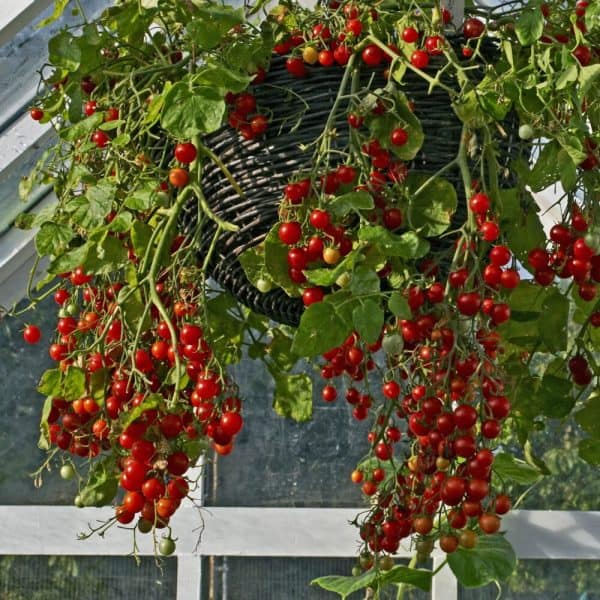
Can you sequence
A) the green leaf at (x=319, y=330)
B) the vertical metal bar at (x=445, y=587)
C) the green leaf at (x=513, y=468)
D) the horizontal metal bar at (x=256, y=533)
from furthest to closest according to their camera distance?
1. the vertical metal bar at (x=445, y=587)
2. the horizontal metal bar at (x=256, y=533)
3. the green leaf at (x=513, y=468)
4. the green leaf at (x=319, y=330)

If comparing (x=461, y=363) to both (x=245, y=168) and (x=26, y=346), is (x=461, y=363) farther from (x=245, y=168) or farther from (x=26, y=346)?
(x=26, y=346)

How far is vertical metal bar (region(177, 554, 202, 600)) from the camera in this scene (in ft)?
8.58

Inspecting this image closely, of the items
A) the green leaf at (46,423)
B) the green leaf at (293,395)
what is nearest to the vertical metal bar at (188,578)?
the green leaf at (293,395)

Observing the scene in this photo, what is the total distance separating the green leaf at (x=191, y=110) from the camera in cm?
81

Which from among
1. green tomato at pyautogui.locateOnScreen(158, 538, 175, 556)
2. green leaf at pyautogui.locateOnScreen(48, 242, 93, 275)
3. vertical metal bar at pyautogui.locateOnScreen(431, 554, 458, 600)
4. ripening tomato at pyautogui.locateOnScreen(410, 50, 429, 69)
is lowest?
vertical metal bar at pyautogui.locateOnScreen(431, 554, 458, 600)

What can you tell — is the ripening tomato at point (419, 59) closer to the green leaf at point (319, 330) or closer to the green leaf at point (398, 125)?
the green leaf at point (398, 125)

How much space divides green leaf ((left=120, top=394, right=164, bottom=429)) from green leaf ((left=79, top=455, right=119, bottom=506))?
2.7 inches

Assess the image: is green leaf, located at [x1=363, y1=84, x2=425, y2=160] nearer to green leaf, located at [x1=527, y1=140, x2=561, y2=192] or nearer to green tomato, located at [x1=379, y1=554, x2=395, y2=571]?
green leaf, located at [x1=527, y1=140, x2=561, y2=192]

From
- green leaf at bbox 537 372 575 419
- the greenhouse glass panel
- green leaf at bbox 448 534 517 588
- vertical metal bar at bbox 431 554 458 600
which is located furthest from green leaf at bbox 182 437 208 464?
vertical metal bar at bbox 431 554 458 600

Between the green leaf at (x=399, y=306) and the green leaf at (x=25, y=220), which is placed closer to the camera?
the green leaf at (x=399, y=306)

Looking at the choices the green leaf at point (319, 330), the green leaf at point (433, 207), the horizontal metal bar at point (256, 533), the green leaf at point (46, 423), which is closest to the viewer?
the green leaf at point (319, 330)

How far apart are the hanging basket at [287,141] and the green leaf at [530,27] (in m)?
0.07

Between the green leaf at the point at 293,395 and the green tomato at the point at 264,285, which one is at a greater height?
the green tomato at the point at 264,285

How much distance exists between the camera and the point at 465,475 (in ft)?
2.56
